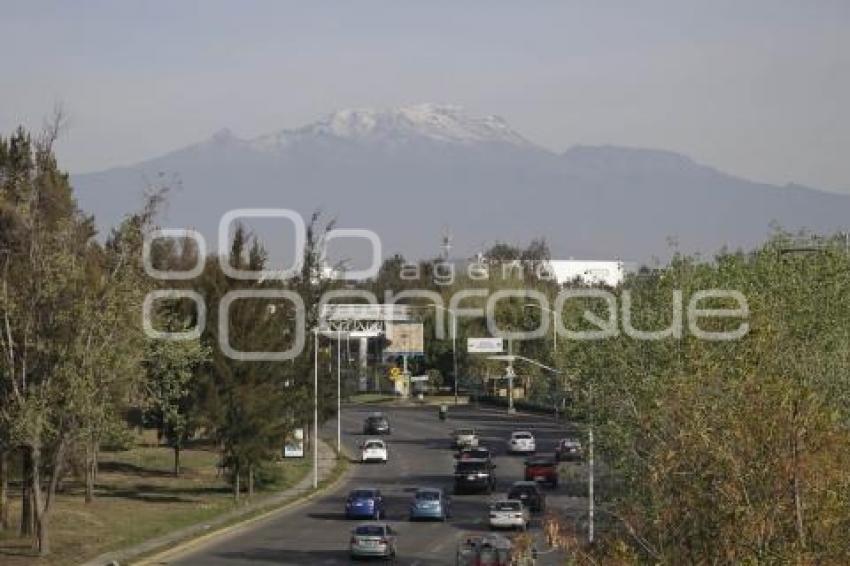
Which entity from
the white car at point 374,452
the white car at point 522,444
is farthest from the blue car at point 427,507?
the white car at point 522,444

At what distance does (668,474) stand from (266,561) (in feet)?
94.8

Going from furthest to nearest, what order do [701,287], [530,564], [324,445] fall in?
[324,445] → [701,287] → [530,564]

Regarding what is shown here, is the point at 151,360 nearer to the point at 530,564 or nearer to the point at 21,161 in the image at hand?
the point at 21,161

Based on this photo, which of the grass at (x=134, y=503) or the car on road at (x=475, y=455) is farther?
the car on road at (x=475, y=455)

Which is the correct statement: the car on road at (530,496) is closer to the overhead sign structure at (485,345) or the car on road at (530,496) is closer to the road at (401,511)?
the road at (401,511)

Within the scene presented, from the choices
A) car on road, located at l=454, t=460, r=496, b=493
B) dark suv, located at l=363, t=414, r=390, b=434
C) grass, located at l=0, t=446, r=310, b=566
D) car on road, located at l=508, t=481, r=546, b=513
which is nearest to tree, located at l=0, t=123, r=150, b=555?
grass, located at l=0, t=446, r=310, b=566

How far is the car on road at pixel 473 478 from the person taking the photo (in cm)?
6806

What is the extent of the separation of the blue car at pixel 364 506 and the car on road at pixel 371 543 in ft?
35.5

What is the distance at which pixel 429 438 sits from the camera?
100688mm

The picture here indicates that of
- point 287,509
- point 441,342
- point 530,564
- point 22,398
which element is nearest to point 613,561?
point 530,564

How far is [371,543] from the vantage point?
153 ft

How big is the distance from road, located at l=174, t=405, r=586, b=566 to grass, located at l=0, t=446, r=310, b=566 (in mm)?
3323

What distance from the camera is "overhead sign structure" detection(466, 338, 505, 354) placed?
429 feet

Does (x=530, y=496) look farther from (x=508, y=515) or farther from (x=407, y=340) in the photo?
(x=407, y=340)
